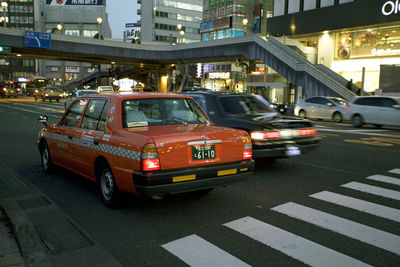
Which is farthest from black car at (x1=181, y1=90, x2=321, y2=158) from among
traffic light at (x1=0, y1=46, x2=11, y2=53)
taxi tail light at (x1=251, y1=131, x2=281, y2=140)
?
traffic light at (x1=0, y1=46, x2=11, y2=53)

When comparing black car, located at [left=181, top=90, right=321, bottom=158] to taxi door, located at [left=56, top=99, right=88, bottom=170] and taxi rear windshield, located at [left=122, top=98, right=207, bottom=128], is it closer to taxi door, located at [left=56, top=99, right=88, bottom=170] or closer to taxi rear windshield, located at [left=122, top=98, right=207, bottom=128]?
taxi rear windshield, located at [left=122, top=98, right=207, bottom=128]

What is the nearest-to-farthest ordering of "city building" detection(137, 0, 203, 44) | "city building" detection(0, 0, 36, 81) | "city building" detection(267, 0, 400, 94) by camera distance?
1. "city building" detection(267, 0, 400, 94)
2. "city building" detection(137, 0, 203, 44)
3. "city building" detection(0, 0, 36, 81)

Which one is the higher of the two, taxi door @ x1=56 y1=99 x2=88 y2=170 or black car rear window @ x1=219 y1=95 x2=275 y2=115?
black car rear window @ x1=219 y1=95 x2=275 y2=115

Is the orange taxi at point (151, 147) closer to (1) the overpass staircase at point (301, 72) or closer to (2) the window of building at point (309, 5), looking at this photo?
(1) the overpass staircase at point (301, 72)

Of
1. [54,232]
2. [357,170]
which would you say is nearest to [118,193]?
[54,232]

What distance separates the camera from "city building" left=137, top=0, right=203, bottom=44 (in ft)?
336

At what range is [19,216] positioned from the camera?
4703 millimetres

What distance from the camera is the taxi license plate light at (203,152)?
4746mm

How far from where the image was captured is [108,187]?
5277 millimetres

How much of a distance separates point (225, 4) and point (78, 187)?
71.2 meters

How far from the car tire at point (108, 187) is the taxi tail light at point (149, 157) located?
789 millimetres

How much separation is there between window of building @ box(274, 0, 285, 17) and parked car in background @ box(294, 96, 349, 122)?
84.3 feet

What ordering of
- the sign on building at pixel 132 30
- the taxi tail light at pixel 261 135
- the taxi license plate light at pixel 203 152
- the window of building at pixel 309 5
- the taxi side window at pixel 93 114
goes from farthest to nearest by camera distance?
the sign on building at pixel 132 30 → the window of building at pixel 309 5 → the taxi tail light at pixel 261 135 → the taxi side window at pixel 93 114 → the taxi license plate light at pixel 203 152

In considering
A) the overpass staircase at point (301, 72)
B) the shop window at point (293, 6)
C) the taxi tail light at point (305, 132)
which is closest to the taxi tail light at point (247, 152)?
the taxi tail light at point (305, 132)
